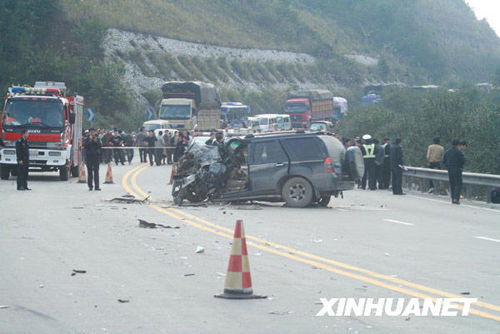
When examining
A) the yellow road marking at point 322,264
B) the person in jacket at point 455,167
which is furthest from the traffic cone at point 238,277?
the person in jacket at point 455,167

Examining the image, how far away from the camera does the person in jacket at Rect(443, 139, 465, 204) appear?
20.8 meters

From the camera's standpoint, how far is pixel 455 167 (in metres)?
20.8

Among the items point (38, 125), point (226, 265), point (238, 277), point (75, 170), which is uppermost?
point (38, 125)

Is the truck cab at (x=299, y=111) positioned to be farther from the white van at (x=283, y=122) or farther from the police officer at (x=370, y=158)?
the police officer at (x=370, y=158)

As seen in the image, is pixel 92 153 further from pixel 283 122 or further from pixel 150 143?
pixel 283 122

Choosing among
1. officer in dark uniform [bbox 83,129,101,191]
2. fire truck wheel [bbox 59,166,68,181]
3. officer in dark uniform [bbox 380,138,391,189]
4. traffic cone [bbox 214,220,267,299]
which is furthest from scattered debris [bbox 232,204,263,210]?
fire truck wheel [bbox 59,166,68,181]

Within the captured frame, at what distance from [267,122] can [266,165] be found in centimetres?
4866

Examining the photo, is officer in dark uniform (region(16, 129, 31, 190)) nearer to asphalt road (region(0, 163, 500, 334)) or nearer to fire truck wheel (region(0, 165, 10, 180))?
asphalt road (region(0, 163, 500, 334))

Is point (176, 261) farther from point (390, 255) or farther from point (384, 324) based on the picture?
point (384, 324)

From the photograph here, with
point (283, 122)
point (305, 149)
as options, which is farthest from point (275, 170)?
point (283, 122)

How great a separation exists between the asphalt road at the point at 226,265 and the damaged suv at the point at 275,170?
42 centimetres

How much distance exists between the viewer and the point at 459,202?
2134cm

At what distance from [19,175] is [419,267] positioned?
15868 mm

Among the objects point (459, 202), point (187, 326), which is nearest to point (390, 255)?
point (187, 326)
